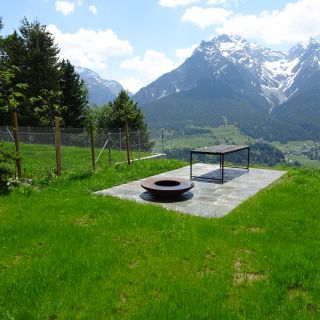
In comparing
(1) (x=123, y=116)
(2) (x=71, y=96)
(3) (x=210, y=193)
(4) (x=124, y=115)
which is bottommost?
(3) (x=210, y=193)

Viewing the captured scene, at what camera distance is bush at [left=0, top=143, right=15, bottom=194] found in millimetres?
9539

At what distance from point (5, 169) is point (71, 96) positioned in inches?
1101

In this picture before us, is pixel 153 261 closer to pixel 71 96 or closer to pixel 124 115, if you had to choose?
pixel 124 115

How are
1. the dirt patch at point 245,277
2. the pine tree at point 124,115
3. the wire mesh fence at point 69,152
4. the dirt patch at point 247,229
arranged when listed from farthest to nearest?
the pine tree at point 124,115, the wire mesh fence at point 69,152, the dirt patch at point 247,229, the dirt patch at point 245,277

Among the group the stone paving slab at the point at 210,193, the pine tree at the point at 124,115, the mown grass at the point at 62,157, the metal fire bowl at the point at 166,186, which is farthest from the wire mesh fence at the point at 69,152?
the pine tree at the point at 124,115

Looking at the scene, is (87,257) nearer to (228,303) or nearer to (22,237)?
(22,237)

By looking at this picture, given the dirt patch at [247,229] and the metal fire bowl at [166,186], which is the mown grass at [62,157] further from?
the dirt patch at [247,229]

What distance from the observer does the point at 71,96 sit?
36281mm

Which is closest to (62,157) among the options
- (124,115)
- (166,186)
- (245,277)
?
(166,186)

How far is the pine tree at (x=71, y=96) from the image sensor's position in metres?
35.8

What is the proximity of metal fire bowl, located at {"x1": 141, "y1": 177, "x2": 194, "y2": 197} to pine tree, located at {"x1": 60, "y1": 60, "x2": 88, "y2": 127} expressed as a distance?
27.3 m

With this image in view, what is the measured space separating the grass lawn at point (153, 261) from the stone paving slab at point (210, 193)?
1.85 feet

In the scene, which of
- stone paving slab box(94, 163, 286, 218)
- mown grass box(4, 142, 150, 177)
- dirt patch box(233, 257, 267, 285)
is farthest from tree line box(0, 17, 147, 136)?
dirt patch box(233, 257, 267, 285)

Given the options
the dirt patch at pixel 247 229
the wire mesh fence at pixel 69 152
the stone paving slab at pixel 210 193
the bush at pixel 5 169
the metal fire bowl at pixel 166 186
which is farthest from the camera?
the wire mesh fence at pixel 69 152
